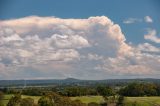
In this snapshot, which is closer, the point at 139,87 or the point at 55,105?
the point at 55,105

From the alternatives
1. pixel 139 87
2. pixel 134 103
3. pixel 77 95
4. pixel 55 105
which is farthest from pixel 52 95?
pixel 139 87

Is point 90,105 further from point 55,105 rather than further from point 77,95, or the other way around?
point 77,95

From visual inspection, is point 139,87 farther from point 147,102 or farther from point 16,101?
point 16,101

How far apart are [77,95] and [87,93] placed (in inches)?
108

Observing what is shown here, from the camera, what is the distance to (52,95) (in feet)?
143

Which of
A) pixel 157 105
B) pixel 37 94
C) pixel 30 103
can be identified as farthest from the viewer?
pixel 37 94

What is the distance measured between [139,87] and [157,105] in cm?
1859

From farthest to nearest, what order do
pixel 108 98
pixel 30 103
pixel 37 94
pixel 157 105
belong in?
1. pixel 37 94
2. pixel 108 98
3. pixel 157 105
4. pixel 30 103

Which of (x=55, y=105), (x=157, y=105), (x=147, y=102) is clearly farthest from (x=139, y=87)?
(x=55, y=105)

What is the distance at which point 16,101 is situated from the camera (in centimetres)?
4162

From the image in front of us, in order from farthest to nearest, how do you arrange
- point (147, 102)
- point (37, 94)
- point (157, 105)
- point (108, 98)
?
point (37, 94), point (108, 98), point (147, 102), point (157, 105)

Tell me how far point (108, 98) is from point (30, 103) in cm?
1864

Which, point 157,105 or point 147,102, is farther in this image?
point 147,102

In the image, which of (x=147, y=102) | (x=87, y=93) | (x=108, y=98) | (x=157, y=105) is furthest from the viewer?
(x=87, y=93)
